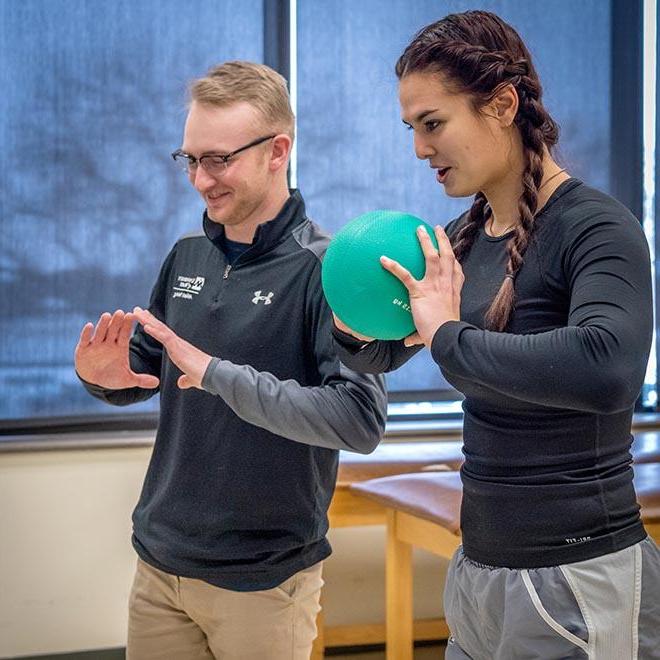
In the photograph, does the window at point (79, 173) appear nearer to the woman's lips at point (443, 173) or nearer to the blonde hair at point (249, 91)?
the blonde hair at point (249, 91)

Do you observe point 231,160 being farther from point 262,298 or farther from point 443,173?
point 443,173

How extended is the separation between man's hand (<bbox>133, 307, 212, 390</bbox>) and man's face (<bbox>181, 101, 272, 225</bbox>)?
0.31m

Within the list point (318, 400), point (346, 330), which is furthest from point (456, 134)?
point (318, 400)

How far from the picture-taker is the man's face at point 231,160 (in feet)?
6.44

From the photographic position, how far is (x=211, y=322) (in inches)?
76.1

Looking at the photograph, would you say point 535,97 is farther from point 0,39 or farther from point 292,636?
point 0,39

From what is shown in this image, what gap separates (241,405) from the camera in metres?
1.74

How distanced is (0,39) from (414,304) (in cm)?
271

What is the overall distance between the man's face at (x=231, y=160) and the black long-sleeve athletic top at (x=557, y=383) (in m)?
0.59

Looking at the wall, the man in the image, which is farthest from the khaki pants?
the wall

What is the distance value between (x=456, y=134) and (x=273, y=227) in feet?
1.92

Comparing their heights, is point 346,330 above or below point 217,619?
above

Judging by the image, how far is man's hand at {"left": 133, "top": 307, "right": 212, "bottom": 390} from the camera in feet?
5.72

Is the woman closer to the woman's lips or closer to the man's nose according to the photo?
the woman's lips
